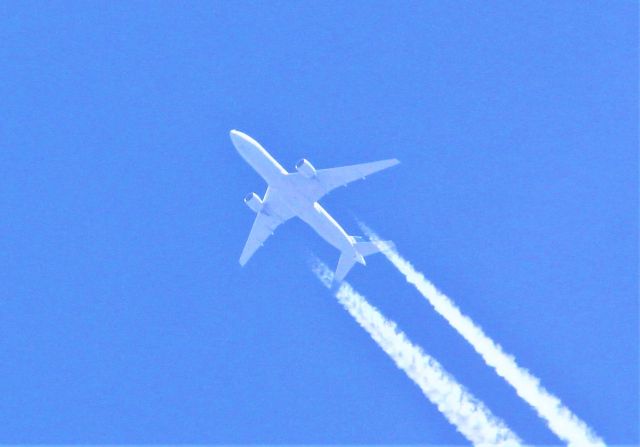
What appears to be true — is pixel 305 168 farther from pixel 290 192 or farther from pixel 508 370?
pixel 508 370

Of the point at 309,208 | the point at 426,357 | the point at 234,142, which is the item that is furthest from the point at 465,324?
the point at 234,142

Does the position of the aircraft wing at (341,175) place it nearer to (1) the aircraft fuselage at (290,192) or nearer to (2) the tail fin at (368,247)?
(1) the aircraft fuselage at (290,192)

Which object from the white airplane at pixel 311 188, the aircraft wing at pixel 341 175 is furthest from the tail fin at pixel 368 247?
the aircraft wing at pixel 341 175

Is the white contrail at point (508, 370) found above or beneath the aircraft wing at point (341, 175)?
beneath

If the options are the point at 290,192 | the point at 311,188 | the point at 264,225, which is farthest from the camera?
the point at 264,225

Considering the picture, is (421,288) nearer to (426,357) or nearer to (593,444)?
(426,357)

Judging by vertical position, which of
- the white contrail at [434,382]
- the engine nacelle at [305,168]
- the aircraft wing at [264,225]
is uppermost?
the aircraft wing at [264,225]

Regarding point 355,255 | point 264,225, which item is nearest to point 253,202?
point 264,225
